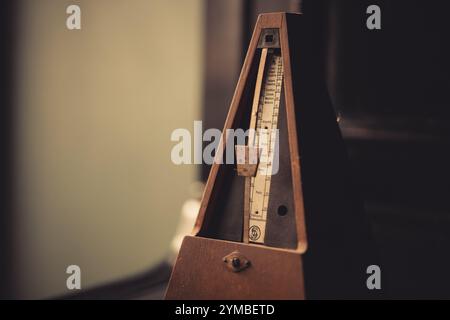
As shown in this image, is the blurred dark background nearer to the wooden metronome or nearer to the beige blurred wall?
the wooden metronome

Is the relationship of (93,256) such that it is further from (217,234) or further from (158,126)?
(217,234)

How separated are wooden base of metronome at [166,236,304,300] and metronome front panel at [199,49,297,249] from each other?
0.04 metres

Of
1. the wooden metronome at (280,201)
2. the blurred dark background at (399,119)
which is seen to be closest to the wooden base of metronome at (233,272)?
the wooden metronome at (280,201)

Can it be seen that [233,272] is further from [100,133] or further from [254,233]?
[100,133]

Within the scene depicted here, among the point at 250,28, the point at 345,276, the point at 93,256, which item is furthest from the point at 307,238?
the point at 93,256

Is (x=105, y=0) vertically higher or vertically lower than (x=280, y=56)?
higher

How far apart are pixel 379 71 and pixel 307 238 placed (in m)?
0.70

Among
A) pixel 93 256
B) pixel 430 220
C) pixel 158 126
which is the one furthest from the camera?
pixel 93 256

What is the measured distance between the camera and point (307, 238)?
103 centimetres

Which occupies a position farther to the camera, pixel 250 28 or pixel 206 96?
pixel 206 96

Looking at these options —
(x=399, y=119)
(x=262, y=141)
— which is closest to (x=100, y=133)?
(x=399, y=119)

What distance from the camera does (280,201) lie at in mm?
1097

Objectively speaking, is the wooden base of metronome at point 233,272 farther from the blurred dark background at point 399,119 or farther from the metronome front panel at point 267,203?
the blurred dark background at point 399,119

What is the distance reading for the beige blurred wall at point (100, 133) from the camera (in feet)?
7.74
